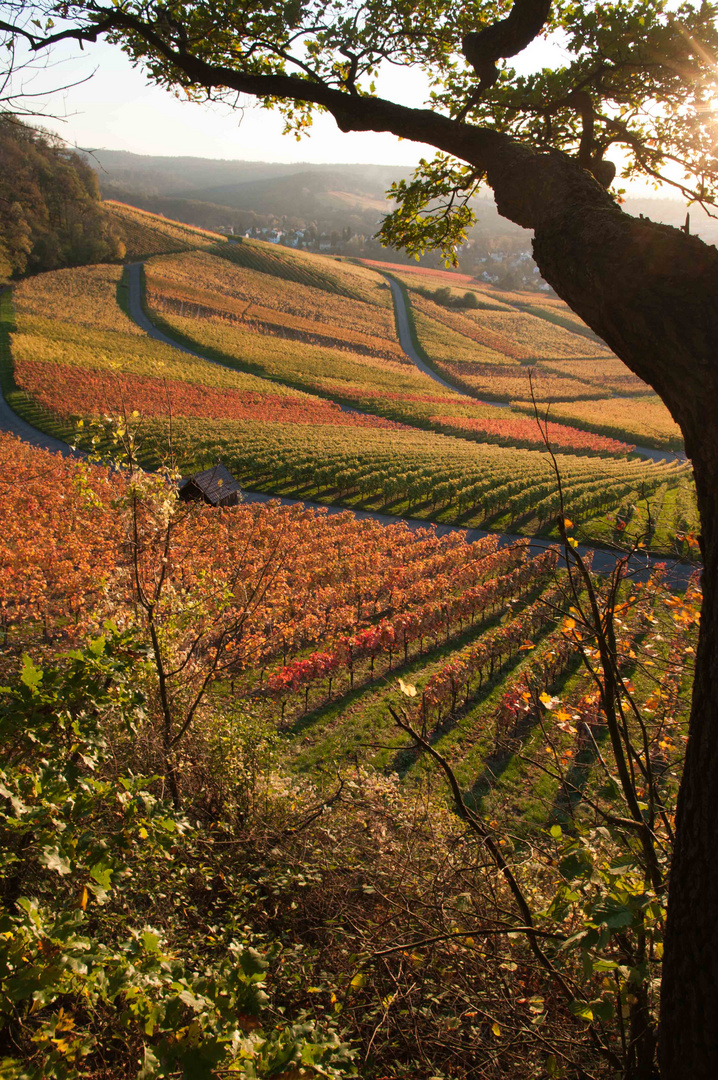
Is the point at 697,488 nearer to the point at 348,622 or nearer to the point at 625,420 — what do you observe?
the point at 348,622

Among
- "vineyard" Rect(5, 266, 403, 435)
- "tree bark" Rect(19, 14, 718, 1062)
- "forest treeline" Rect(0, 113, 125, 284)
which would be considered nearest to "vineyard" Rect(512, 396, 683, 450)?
"vineyard" Rect(5, 266, 403, 435)

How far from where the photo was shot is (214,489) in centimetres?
1936

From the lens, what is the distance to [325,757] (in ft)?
28.7

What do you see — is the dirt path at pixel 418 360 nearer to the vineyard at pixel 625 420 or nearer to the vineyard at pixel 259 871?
the vineyard at pixel 625 420

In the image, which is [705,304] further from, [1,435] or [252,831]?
[1,435]

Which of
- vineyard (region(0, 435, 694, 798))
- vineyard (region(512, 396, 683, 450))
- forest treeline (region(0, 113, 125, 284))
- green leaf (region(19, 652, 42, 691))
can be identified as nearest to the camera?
green leaf (region(19, 652, 42, 691))

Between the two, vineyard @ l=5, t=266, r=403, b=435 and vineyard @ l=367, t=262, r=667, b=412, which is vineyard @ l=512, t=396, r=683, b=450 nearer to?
vineyard @ l=367, t=262, r=667, b=412

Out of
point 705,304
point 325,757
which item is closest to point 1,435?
point 325,757

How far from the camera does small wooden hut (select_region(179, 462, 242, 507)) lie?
60.0 ft

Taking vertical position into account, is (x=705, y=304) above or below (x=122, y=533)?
above

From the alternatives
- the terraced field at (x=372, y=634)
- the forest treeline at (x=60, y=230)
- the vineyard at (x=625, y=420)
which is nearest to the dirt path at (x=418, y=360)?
the vineyard at (x=625, y=420)

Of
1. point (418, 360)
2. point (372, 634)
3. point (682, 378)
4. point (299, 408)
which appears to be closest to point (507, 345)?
point (418, 360)

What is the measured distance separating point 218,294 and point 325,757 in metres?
72.8

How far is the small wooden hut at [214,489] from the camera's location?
18281 mm
